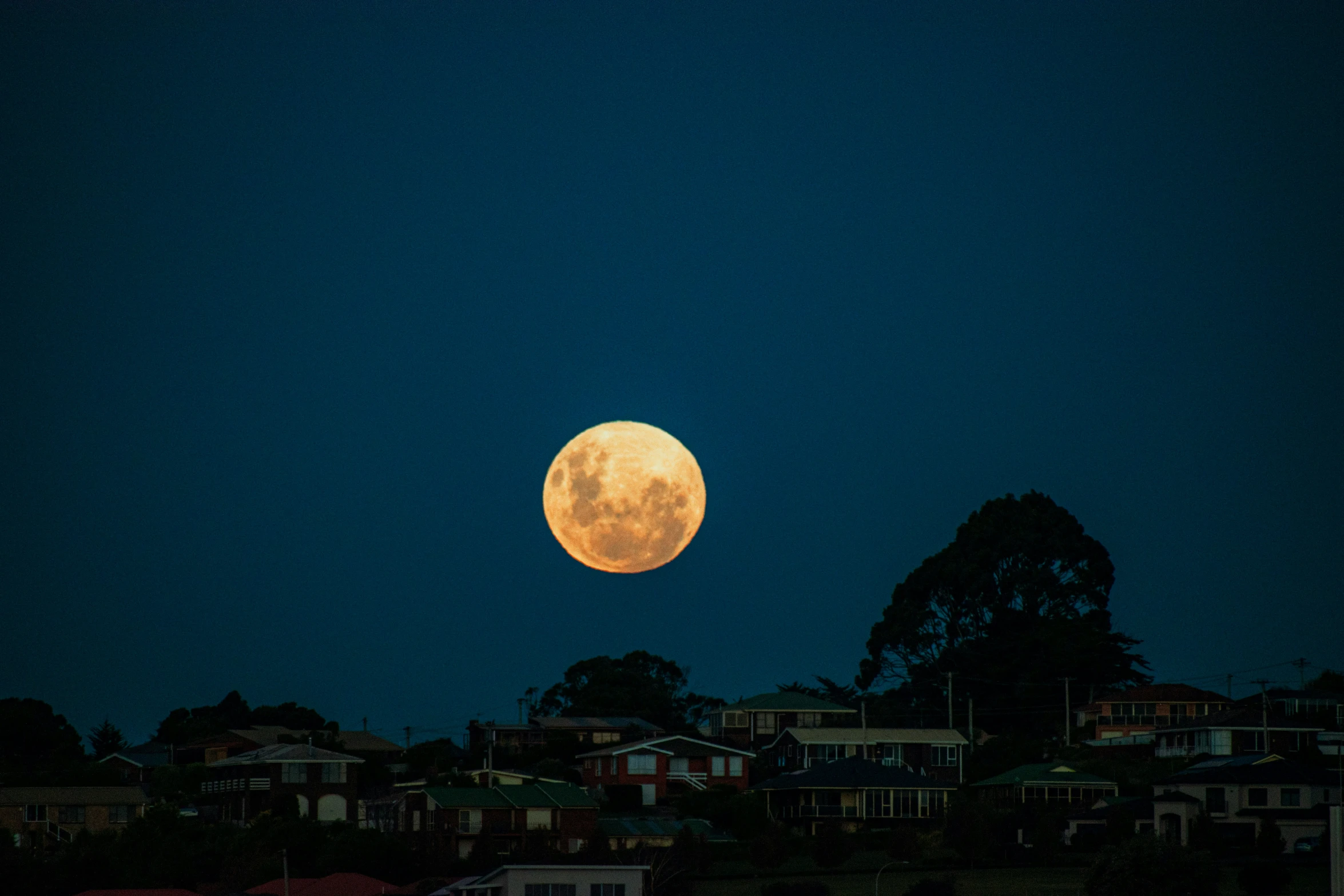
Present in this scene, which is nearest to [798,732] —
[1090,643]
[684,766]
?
[684,766]

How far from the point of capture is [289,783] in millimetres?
79688

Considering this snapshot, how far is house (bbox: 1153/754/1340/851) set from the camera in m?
68.1

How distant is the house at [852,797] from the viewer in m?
78.2

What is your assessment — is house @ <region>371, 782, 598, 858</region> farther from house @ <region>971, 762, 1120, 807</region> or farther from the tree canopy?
the tree canopy

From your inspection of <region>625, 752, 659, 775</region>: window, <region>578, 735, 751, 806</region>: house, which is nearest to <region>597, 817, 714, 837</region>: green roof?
<region>578, 735, 751, 806</region>: house

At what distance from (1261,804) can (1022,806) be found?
34.0 feet

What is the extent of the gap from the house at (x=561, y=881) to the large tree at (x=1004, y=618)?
6270cm

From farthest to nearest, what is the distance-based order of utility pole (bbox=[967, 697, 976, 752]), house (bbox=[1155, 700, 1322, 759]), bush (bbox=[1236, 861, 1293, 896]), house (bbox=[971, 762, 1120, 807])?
utility pole (bbox=[967, 697, 976, 752]) → house (bbox=[1155, 700, 1322, 759]) → house (bbox=[971, 762, 1120, 807]) → bush (bbox=[1236, 861, 1293, 896])

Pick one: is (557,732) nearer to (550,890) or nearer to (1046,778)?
(1046,778)

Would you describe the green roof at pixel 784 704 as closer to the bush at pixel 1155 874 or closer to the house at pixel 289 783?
the house at pixel 289 783

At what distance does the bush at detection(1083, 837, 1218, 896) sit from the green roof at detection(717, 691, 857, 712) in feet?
175

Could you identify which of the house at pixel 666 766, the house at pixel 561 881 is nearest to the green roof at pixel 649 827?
the house at pixel 666 766

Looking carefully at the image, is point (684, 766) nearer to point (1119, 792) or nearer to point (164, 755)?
point (1119, 792)

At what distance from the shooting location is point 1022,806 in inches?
2891
